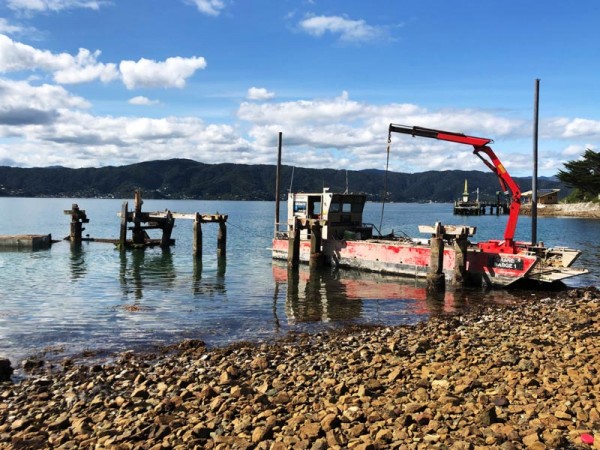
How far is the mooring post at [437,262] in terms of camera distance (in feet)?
67.9

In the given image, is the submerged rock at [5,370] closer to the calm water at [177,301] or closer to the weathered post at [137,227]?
the calm water at [177,301]

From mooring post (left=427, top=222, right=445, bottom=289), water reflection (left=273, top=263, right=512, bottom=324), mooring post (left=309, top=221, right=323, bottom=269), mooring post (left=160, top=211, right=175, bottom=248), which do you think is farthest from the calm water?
mooring post (left=160, top=211, right=175, bottom=248)

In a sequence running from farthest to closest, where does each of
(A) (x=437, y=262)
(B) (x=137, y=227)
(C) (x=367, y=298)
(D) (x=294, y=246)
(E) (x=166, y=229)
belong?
1. (E) (x=166, y=229)
2. (B) (x=137, y=227)
3. (D) (x=294, y=246)
4. (A) (x=437, y=262)
5. (C) (x=367, y=298)

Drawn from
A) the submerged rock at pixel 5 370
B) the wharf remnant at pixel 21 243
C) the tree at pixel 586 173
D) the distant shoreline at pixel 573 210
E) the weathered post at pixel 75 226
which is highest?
the tree at pixel 586 173

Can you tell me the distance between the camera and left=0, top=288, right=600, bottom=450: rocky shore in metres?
6.38

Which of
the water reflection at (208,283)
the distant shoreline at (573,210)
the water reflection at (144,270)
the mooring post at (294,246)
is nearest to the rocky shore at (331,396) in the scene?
the water reflection at (208,283)

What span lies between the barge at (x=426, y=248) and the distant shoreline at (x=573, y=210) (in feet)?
237

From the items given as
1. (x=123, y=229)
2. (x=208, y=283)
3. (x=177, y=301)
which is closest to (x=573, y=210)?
(x=123, y=229)

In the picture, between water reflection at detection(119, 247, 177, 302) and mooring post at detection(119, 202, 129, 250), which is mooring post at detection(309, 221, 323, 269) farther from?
mooring post at detection(119, 202, 129, 250)

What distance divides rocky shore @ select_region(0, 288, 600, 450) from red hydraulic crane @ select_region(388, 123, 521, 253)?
9857 mm

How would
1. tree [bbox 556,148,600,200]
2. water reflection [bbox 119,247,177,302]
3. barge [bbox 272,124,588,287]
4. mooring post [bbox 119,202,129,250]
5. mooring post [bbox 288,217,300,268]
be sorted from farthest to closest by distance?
tree [bbox 556,148,600,200] < mooring post [bbox 119,202,129,250] < mooring post [bbox 288,217,300,268] < water reflection [bbox 119,247,177,302] < barge [bbox 272,124,588,287]

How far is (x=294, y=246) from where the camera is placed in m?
27.3

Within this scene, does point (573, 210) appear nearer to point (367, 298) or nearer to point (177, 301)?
point (367, 298)

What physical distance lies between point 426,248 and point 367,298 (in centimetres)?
537
